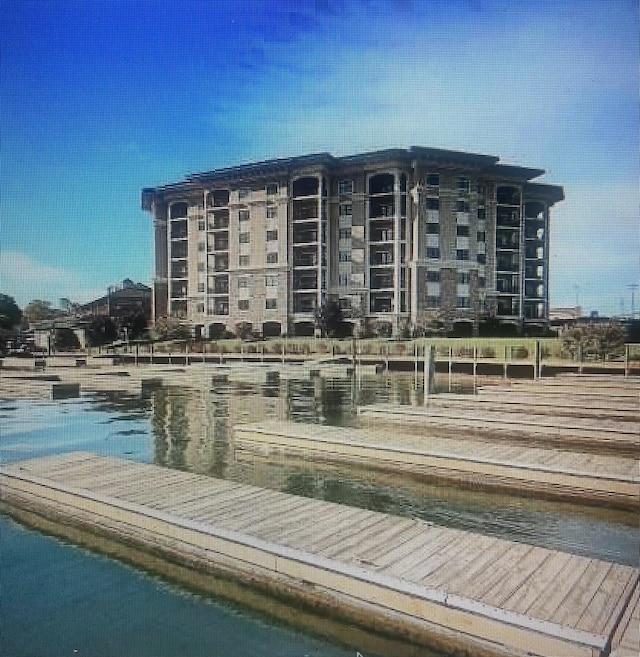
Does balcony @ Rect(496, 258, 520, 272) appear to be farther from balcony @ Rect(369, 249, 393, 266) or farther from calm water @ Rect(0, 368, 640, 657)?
calm water @ Rect(0, 368, 640, 657)

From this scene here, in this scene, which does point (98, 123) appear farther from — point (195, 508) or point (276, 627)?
point (276, 627)

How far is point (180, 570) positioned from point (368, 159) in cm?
326

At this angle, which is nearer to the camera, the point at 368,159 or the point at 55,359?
the point at 368,159

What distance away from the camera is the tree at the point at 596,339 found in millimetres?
3531

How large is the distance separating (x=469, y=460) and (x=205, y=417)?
3.65 m

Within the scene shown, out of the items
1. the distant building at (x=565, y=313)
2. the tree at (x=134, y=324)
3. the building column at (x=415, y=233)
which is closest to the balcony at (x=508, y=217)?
the distant building at (x=565, y=313)

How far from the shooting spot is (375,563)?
2.30m

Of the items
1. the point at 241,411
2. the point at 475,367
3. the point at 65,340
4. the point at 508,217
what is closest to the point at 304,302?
the point at 241,411

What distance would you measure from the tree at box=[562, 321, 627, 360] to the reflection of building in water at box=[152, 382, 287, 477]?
2647 mm

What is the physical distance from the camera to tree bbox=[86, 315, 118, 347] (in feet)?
20.5

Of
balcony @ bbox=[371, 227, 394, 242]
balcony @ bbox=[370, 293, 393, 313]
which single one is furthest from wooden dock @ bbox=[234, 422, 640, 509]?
balcony @ bbox=[371, 227, 394, 242]

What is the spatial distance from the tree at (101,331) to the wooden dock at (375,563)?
2.87m

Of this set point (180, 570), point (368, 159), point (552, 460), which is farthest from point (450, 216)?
point (180, 570)

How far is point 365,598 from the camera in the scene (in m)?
2.14
